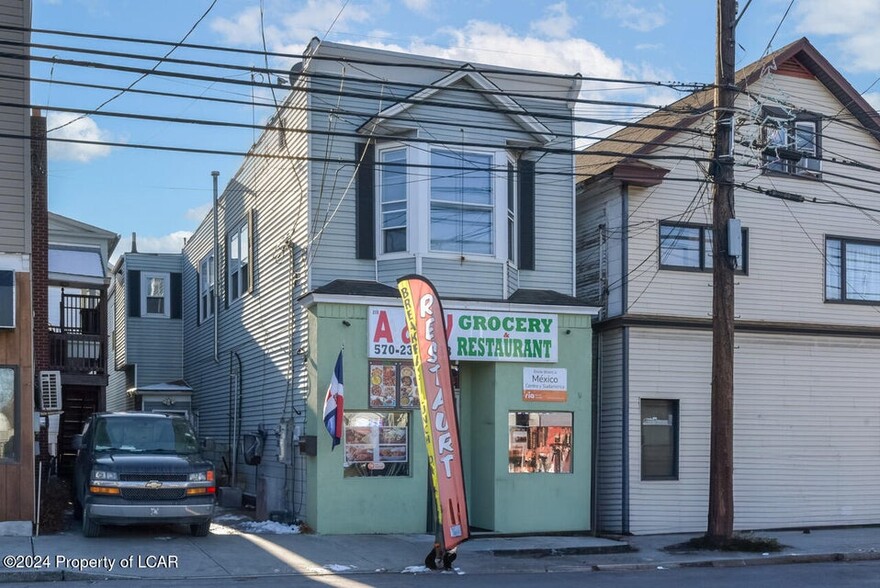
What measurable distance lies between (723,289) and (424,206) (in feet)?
17.5

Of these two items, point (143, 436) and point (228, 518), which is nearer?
point (143, 436)

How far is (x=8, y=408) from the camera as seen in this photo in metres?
16.0

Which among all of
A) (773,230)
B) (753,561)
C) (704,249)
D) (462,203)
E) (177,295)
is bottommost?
(753,561)

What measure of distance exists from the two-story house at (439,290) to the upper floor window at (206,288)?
769cm

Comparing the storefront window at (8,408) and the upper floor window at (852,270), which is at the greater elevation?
the upper floor window at (852,270)

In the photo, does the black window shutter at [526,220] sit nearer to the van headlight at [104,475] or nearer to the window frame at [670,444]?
the window frame at [670,444]

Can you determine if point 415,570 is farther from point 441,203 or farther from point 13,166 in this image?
point 13,166

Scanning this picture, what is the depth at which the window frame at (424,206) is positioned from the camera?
732 inches

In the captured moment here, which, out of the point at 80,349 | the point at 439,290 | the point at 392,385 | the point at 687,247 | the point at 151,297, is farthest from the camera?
the point at 151,297

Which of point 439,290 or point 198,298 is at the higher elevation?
point 198,298

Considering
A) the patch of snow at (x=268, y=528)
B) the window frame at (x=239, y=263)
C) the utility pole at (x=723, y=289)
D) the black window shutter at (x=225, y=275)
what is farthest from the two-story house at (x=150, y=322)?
the utility pole at (x=723, y=289)

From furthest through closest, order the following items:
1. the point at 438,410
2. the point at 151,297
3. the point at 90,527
Answer: the point at 151,297
the point at 90,527
the point at 438,410

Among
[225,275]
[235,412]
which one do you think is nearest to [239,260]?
[225,275]

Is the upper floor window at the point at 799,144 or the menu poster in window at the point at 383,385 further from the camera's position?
the upper floor window at the point at 799,144
